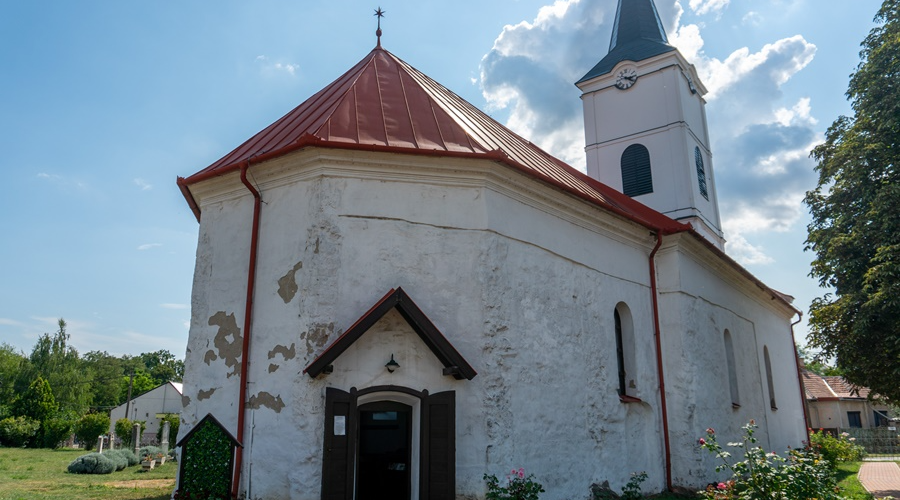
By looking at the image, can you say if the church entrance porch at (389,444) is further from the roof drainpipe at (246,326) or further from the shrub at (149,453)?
the shrub at (149,453)

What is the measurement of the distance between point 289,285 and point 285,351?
98 cm

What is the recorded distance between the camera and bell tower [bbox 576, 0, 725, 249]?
19.8m

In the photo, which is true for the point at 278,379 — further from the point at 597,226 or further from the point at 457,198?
the point at 597,226

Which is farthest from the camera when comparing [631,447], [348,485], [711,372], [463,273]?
[711,372]

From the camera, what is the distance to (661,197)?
65.3ft

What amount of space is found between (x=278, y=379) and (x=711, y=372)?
1011 cm

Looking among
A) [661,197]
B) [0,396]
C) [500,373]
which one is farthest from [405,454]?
[0,396]

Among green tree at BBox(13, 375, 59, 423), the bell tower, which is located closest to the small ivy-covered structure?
the bell tower

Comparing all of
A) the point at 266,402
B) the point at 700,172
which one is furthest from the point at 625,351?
the point at 700,172

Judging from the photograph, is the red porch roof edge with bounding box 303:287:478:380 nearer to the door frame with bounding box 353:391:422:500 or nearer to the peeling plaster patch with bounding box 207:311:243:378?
the door frame with bounding box 353:391:422:500

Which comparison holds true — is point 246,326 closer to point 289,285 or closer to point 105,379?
point 289,285

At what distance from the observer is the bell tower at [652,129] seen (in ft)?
65.0

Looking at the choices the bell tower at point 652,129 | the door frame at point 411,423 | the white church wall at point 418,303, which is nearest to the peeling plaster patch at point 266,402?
the white church wall at point 418,303

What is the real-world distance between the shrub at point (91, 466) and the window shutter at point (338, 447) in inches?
558
